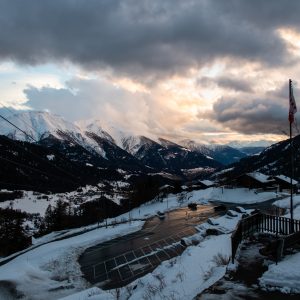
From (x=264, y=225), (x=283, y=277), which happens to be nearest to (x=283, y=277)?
(x=283, y=277)

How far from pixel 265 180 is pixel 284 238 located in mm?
84743

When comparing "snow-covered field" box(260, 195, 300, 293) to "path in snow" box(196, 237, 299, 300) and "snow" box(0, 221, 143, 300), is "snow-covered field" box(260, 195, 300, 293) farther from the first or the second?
"snow" box(0, 221, 143, 300)

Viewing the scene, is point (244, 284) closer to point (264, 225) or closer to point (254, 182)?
point (264, 225)

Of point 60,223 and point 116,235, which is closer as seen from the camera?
point 116,235

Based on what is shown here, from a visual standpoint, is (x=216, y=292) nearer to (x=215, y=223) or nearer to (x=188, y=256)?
(x=188, y=256)

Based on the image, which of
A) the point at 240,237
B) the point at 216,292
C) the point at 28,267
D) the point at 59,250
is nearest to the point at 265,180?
the point at 59,250

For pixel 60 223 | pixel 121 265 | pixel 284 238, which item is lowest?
pixel 60 223

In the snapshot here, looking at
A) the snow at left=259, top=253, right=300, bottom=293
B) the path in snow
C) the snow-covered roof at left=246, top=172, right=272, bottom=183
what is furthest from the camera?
the snow-covered roof at left=246, top=172, right=272, bottom=183

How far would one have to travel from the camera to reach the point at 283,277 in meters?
12.3

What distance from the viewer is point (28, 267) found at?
3056 cm

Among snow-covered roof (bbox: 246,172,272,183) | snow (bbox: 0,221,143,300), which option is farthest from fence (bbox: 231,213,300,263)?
snow-covered roof (bbox: 246,172,272,183)

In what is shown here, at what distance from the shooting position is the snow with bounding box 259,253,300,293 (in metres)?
11.8

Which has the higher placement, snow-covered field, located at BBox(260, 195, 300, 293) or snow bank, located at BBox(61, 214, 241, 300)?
snow-covered field, located at BBox(260, 195, 300, 293)

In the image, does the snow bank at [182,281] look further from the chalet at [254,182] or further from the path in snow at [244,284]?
the chalet at [254,182]
